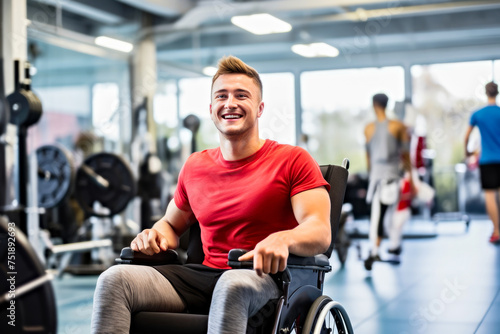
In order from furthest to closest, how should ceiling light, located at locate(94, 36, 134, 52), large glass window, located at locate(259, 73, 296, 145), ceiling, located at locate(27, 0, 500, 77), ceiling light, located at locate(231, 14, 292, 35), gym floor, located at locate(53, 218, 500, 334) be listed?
ceiling light, located at locate(231, 14, 292, 35), large glass window, located at locate(259, 73, 296, 145), ceiling light, located at locate(94, 36, 134, 52), ceiling, located at locate(27, 0, 500, 77), gym floor, located at locate(53, 218, 500, 334)

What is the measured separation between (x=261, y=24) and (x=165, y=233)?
691 cm

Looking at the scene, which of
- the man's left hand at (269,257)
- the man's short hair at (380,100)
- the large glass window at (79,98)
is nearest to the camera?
the man's left hand at (269,257)

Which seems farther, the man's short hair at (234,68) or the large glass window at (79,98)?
the large glass window at (79,98)

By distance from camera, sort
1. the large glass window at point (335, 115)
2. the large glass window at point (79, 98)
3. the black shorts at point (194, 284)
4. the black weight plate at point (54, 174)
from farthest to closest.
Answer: the large glass window at point (335, 115), the large glass window at point (79, 98), the black weight plate at point (54, 174), the black shorts at point (194, 284)

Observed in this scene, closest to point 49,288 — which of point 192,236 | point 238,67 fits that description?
point 192,236

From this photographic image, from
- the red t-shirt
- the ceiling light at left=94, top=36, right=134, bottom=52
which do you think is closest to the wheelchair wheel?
the red t-shirt

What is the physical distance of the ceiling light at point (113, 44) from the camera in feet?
26.8

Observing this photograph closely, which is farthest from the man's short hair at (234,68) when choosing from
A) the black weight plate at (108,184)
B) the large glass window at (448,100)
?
the large glass window at (448,100)

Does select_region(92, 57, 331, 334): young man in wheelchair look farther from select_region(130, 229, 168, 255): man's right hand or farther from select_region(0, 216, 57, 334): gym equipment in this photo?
select_region(0, 216, 57, 334): gym equipment

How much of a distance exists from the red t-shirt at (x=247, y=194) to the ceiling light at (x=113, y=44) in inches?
253

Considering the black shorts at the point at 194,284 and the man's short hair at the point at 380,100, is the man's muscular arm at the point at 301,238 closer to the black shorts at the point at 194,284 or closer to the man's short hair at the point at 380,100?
the black shorts at the point at 194,284

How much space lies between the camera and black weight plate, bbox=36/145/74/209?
501 centimetres

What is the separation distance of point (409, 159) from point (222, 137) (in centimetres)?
357

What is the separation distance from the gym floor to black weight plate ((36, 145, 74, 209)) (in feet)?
2.02
